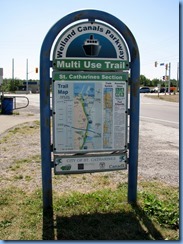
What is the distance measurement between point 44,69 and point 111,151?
1.38m

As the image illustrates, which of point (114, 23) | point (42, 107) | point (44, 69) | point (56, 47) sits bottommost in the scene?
point (42, 107)

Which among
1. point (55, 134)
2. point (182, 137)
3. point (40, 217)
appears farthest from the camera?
point (182, 137)

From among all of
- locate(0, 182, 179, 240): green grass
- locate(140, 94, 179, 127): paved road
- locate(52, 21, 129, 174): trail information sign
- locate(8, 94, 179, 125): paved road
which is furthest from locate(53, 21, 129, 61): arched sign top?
locate(8, 94, 179, 125): paved road

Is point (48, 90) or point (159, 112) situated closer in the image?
point (48, 90)

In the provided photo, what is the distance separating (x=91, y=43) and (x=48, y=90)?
2.67 ft

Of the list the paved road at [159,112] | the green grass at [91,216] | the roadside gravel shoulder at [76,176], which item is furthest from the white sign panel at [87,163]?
the paved road at [159,112]

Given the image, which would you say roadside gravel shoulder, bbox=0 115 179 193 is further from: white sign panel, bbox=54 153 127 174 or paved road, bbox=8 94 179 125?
paved road, bbox=8 94 179 125

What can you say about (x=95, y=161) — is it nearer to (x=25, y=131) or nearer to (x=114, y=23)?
(x=114, y=23)

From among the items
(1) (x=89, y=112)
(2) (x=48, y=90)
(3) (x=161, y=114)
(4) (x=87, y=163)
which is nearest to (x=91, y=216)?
(4) (x=87, y=163)

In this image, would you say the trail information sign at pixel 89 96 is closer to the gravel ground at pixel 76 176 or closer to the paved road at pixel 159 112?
the gravel ground at pixel 76 176

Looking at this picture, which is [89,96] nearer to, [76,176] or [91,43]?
[91,43]

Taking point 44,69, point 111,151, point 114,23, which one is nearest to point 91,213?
point 111,151

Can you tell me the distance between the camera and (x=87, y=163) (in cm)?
401

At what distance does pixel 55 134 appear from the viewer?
3918 mm
